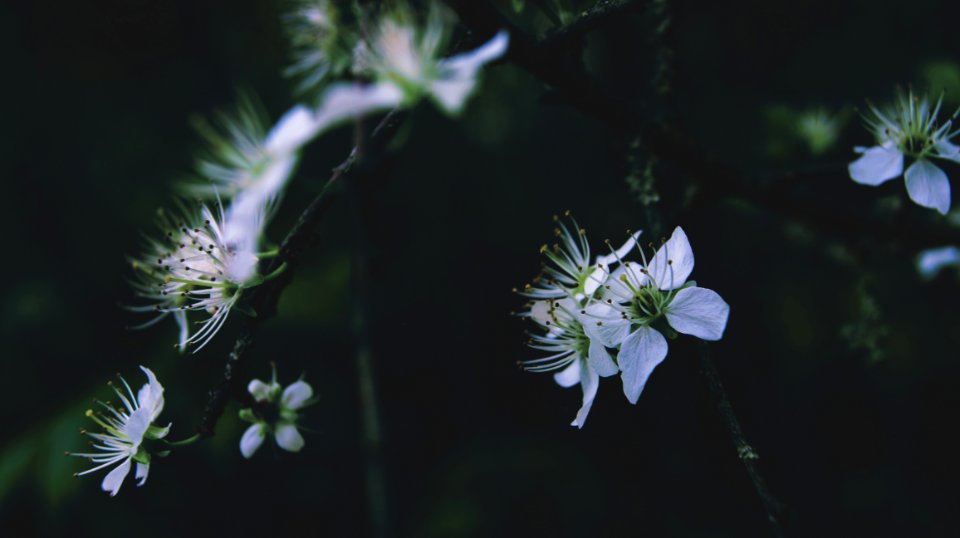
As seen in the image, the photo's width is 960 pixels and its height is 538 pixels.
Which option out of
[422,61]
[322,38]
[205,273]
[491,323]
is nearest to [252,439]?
[205,273]

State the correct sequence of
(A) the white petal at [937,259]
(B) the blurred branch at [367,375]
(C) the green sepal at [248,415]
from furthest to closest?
(A) the white petal at [937,259]
(C) the green sepal at [248,415]
(B) the blurred branch at [367,375]

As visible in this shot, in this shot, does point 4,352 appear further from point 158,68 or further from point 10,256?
point 158,68

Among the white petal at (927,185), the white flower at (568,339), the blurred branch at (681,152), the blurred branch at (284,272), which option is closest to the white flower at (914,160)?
the white petal at (927,185)

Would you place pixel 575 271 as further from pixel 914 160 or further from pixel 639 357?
pixel 914 160

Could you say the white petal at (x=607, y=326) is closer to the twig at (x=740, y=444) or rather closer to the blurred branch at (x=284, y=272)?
the twig at (x=740, y=444)

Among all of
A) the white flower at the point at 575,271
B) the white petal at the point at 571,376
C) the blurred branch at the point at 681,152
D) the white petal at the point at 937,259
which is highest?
the blurred branch at the point at 681,152
